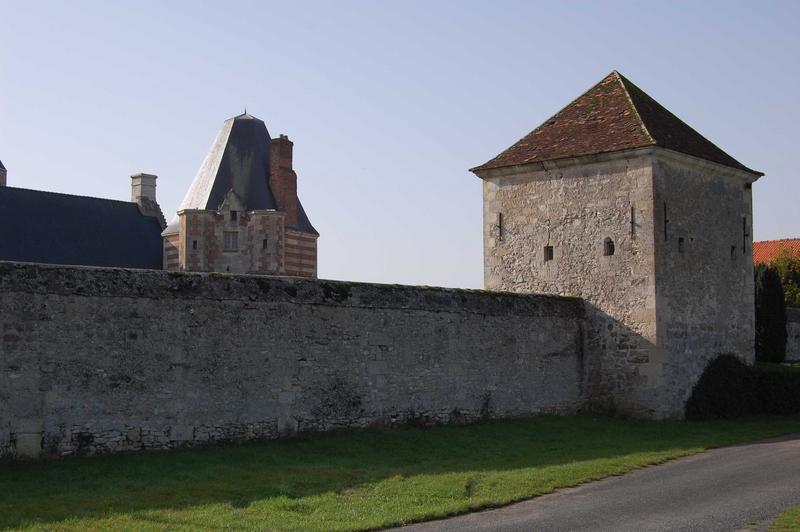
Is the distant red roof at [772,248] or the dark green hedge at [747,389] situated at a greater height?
the distant red roof at [772,248]

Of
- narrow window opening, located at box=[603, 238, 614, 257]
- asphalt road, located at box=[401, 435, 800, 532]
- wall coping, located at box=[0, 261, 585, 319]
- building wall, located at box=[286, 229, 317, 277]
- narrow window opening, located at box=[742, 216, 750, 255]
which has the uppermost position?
building wall, located at box=[286, 229, 317, 277]

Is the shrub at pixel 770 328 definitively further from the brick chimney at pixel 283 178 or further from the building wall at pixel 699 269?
the brick chimney at pixel 283 178

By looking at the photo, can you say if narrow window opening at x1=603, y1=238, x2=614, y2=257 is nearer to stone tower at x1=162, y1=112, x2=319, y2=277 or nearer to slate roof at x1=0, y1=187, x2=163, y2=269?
stone tower at x1=162, y1=112, x2=319, y2=277

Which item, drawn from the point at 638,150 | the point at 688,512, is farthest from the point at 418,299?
the point at 688,512

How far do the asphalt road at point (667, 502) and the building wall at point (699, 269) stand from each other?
19.0ft

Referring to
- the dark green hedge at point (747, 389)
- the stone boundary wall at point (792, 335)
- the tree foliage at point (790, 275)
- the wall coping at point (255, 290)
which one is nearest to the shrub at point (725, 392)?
the dark green hedge at point (747, 389)

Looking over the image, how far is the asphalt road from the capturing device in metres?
9.61

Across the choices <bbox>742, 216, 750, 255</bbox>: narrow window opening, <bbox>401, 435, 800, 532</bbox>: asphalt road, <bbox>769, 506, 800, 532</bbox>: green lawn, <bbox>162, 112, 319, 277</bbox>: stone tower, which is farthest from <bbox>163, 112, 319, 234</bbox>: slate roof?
<bbox>769, 506, 800, 532</bbox>: green lawn

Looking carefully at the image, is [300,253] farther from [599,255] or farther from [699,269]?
[699,269]

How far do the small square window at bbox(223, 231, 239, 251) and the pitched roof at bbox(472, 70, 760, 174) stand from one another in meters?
19.9

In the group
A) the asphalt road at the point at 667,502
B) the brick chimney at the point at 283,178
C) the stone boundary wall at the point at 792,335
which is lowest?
the asphalt road at the point at 667,502

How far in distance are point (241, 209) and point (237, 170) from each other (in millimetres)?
1632

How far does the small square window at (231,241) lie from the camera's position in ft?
133

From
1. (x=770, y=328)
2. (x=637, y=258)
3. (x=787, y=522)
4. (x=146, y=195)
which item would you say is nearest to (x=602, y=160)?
(x=637, y=258)
